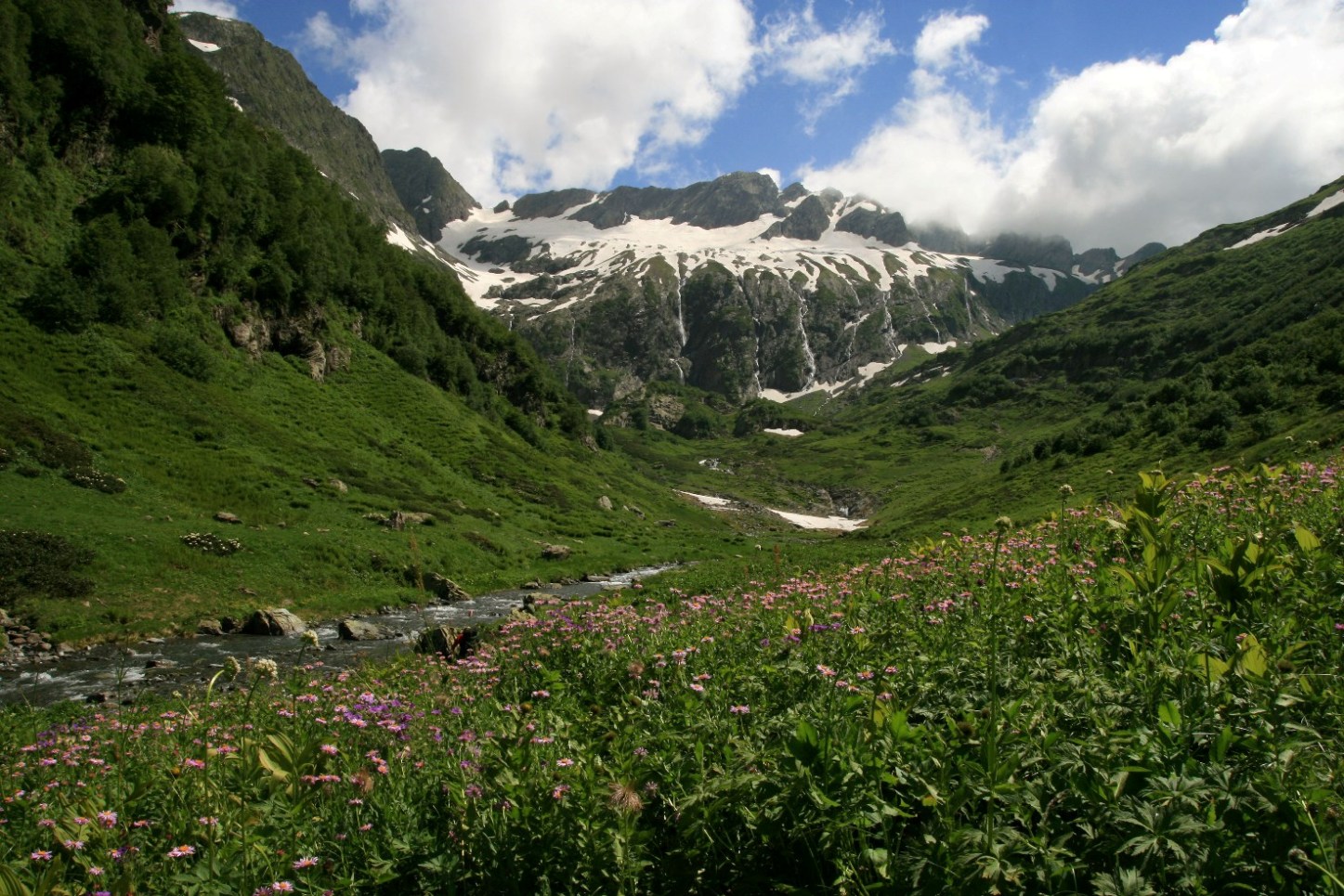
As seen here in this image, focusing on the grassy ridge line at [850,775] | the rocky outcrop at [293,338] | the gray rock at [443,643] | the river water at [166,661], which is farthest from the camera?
the rocky outcrop at [293,338]

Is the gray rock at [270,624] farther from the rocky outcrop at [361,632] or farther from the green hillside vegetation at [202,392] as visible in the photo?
the green hillside vegetation at [202,392]

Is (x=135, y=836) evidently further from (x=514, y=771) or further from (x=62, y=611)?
(x=62, y=611)

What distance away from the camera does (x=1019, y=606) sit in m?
6.96

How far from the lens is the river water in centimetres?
1748

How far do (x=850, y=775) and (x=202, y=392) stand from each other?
58.6m

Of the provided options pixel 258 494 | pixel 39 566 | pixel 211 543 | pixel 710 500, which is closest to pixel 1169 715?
pixel 39 566

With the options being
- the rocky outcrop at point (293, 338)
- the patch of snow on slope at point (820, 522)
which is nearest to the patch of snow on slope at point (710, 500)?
the patch of snow on slope at point (820, 522)

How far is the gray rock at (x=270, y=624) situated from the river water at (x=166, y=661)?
22.7 inches

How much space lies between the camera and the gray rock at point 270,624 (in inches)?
1000

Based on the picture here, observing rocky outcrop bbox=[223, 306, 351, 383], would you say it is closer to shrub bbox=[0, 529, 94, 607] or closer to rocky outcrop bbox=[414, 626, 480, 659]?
shrub bbox=[0, 529, 94, 607]

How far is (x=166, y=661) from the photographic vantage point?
2088 cm

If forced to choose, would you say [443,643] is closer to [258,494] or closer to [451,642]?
[451,642]

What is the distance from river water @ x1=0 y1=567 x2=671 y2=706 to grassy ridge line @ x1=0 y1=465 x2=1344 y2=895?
994 centimetres

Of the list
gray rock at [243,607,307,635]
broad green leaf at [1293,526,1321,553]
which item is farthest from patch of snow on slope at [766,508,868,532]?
broad green leaf at [1293,526,1321,553]
